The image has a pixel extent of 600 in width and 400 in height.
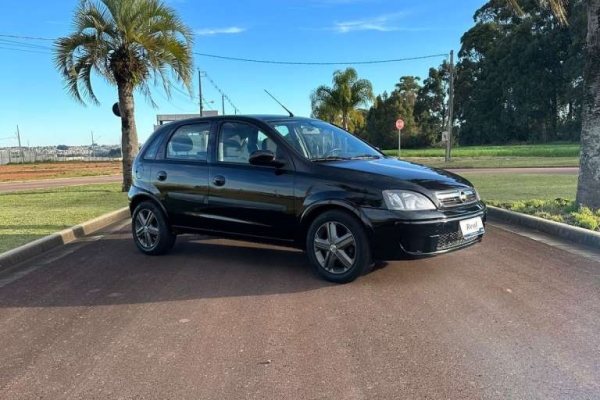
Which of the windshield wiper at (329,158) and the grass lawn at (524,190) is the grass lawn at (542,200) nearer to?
the grass lawn at (524,190)

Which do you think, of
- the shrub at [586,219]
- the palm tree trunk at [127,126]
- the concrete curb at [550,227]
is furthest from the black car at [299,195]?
the palm tree trunk at [127,126]

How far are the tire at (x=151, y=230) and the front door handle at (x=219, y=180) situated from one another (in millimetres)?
1057

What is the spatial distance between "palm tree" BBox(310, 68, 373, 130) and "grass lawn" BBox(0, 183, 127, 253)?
28.6m

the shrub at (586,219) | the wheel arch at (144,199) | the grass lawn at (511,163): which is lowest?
the grass lawn at (511,163)

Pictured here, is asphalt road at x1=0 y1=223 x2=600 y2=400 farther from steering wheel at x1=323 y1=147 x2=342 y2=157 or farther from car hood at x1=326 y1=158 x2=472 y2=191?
steering wheel at x1=323 y1=147 x2=342 y2=157

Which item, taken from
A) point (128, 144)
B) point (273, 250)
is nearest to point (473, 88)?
point (128, 144)

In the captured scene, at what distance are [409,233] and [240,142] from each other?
229cm

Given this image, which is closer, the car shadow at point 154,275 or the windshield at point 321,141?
the car shadow at point 154,275

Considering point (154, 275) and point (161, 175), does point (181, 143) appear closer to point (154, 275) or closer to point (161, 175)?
point (161, 175)

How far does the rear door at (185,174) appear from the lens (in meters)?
6.16

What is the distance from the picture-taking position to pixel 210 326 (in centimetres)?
409

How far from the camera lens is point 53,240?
24.8ft

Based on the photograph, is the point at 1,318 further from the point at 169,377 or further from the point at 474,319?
the point at 474,319

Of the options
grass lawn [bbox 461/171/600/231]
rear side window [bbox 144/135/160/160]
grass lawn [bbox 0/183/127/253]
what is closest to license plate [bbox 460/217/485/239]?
grass lawn [bbox 461/171/600/231]
